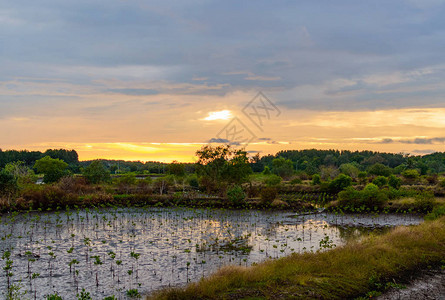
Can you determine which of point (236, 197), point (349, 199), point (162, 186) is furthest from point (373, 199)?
point (162, 186)

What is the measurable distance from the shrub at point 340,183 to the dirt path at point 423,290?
134 ft

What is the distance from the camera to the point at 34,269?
62.2ft

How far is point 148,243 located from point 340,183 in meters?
41.7

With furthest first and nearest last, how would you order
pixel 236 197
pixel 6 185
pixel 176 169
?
pixel 176 169 → pixel 236 197 → pixel 6 185

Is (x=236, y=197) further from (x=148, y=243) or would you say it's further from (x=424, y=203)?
(x=424, y=203)

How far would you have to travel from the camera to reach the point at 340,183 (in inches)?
2288

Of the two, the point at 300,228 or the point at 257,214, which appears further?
the point at 257,214

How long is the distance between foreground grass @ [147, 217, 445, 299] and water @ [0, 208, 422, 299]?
2.75 meters

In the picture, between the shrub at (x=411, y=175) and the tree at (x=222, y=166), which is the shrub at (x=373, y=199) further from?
the shrub at (x=411, y=175)

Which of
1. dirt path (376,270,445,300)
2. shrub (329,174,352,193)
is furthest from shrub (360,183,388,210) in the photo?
dirt path (376,270,445,300)

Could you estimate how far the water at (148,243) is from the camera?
57.6ft

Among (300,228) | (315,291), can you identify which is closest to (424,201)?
(300,228)

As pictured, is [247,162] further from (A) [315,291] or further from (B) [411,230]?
(A) [315,291]

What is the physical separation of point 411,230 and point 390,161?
155493mm
